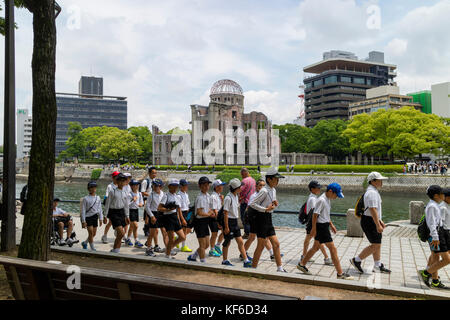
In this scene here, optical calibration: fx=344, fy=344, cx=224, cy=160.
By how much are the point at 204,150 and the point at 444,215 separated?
62.1m

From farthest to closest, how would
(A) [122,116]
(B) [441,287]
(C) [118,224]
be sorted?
1. (A) [122,116]
2. (C) [118,224]
3. (B) [441,287]

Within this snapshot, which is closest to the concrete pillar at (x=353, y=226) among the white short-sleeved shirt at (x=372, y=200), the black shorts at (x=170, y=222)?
the white short-sleeved shirt at (x=372, y=200)

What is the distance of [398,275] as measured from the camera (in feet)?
22.8

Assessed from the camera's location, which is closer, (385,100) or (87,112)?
(385,100)

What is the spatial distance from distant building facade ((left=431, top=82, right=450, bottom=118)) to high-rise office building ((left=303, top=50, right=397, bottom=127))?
22719 millimetres

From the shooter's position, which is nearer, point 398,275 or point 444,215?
point 444,215

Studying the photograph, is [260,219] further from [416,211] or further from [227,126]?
[227,126]

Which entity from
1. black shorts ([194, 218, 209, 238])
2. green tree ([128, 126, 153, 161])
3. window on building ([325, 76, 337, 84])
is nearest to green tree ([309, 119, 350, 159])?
window on building ([325, 76, 337, 84])

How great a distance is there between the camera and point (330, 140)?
7538 centimetres

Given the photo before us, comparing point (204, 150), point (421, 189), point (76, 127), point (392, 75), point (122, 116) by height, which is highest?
point (392, 75)

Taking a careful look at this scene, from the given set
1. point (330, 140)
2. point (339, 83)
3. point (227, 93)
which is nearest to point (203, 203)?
point (227, 93)

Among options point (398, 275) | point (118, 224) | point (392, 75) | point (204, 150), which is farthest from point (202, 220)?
point (392, 75)

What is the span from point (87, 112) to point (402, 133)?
4580 inches
